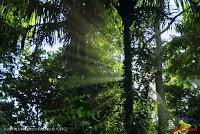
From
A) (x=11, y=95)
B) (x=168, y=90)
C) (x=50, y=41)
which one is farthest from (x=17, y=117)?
(x=50, y=41)

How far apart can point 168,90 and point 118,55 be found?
7379 millimetres

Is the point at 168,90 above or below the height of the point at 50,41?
below

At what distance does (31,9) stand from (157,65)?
Answer: 1063 cm

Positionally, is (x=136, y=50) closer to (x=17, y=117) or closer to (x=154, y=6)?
(x=154, y=6)

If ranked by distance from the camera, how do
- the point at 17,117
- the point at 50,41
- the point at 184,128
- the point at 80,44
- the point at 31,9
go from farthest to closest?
the point at 17,117, the point at 80,44, the point at 50,41, the point at 31,9, the point at 184,128

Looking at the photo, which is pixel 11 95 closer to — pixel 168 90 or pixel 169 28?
pixel 168 90

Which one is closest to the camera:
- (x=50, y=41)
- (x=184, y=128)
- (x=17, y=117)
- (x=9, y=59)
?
(x=184, y=128)

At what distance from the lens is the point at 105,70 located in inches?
620

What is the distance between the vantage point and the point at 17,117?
19438 millimetres

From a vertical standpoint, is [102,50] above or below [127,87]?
above

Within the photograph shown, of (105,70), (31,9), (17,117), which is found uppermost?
(31,9)

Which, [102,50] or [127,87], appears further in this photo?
[102,50]

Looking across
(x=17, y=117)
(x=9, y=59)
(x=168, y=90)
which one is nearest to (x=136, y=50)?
(x=9, y=59)

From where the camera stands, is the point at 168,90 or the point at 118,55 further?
the point at 168,90
